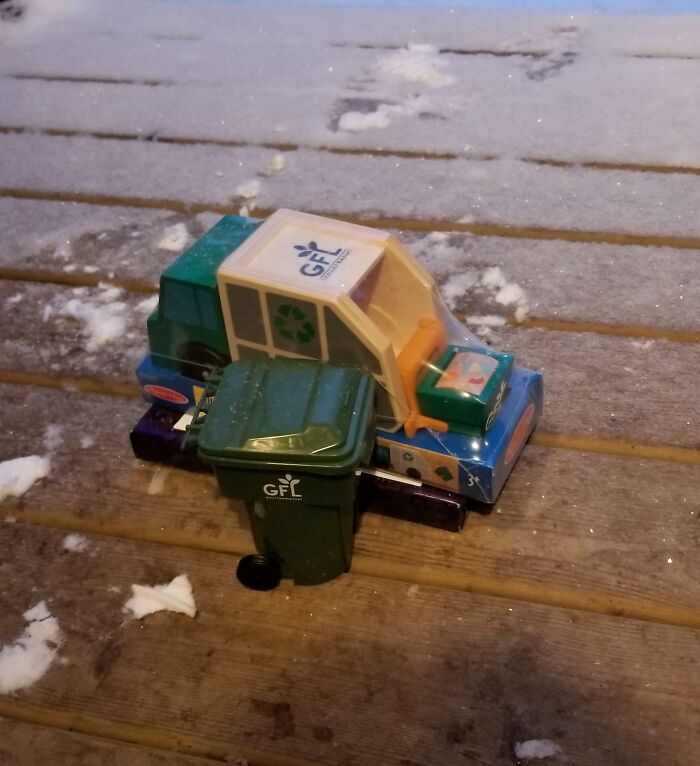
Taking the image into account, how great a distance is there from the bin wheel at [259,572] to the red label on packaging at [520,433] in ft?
0.82

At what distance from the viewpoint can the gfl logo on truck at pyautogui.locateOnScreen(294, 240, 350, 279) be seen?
85cm

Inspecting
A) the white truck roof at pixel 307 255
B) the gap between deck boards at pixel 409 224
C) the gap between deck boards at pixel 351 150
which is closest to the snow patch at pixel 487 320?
the gap between deck boards at pixel 409 224

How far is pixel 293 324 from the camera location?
847mm

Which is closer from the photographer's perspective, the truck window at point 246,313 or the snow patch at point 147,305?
the truck window at point 246,313

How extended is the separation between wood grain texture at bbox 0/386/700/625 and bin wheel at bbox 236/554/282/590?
4 centimetres

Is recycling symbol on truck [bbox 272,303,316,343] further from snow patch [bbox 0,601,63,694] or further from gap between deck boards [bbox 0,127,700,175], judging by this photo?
gap between deck boards [bbox 0,127,700,175]

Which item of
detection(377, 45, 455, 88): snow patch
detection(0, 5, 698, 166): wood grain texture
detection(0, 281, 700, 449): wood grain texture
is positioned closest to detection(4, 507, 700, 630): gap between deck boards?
detection(0, 281, 700, 449): wood grain texture

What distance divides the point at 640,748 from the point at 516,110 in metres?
1.14

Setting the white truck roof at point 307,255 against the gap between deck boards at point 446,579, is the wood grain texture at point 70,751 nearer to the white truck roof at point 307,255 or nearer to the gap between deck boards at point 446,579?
the gap between deck boards at point 446,579

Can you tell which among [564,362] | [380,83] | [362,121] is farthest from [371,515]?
[380,83]

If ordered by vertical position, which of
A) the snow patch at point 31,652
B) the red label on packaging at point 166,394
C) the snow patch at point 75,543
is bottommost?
the snow patch at point 31,652

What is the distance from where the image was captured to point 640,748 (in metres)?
0.74

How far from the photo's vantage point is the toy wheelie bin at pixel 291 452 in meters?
0.75

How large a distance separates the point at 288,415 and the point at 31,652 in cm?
34
